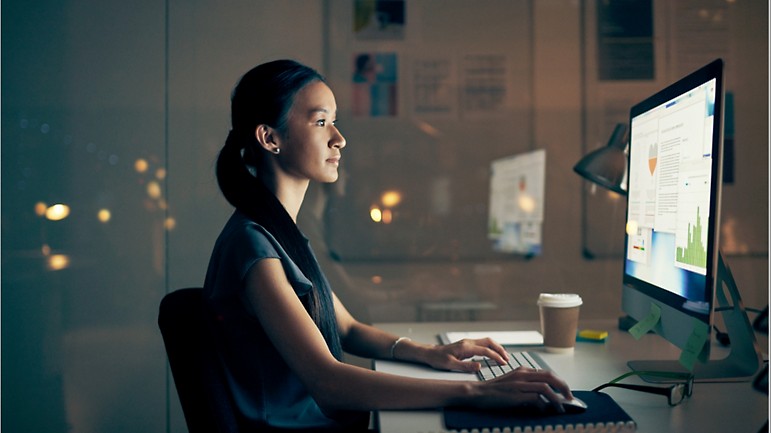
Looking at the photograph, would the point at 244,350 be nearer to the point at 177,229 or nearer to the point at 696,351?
the point at 696,351

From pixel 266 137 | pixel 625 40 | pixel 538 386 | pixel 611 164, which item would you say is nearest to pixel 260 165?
pixel 266 137

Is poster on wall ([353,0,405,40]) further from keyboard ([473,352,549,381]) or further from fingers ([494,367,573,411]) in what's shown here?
fingers ([494,367,573,411])

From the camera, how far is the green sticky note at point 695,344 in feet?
3.36

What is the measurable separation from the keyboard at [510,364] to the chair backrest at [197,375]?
1.44ft

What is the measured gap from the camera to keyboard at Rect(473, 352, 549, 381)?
114cm

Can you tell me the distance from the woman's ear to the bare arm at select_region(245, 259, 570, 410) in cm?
34

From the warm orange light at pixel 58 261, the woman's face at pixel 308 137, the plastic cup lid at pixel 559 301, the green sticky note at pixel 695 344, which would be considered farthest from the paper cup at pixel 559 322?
the warm orange light at pixel 58 261

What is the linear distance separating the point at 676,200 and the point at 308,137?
0.72m

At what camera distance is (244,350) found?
115 cm

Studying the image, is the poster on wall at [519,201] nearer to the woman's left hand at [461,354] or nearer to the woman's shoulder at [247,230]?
the woman's left hand at [461,354]

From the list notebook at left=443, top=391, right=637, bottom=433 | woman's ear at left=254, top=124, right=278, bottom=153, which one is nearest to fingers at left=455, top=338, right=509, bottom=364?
notebook at left=443, top=391, right=637, bottom=433

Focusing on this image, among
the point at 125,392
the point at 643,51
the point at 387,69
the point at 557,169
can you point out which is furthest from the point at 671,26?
the point at 125,392

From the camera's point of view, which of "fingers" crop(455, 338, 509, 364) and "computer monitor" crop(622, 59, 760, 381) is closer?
"computer monitor" crop(622, 59, 760, 381)

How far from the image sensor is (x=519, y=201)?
2230 millimetres
